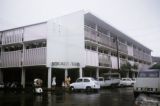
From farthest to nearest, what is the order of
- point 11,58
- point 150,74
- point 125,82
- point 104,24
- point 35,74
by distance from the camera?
point 35,74 → point 104,24 → point 125,82 → point 11,58 → point 150,74

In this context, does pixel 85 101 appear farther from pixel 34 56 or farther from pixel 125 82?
pixel 125 82

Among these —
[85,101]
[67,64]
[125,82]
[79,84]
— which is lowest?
[125,82]

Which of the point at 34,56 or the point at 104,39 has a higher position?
the point at 104,39

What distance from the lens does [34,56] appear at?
29.0m

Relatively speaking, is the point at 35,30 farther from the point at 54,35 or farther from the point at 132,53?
the point at 132,53

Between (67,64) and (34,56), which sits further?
(67,64)

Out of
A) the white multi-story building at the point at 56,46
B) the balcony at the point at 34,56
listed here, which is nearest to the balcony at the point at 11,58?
the white multi-story building at the point at 56,46

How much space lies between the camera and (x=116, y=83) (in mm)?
33000

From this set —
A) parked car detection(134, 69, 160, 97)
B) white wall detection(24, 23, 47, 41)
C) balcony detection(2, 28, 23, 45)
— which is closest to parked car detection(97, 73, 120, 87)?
white wall detection(24, 23, 47, 41)

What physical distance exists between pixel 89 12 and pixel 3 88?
1838 centimetres

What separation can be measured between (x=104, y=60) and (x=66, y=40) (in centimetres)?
834

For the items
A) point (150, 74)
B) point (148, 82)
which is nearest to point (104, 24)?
point (150, 74)

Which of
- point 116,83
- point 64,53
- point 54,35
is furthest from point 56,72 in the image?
point 116,83

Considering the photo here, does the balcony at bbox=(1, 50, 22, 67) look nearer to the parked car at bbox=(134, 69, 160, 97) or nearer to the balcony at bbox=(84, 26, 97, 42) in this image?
the balcony at bbox=(84, 26, 97, 42)
